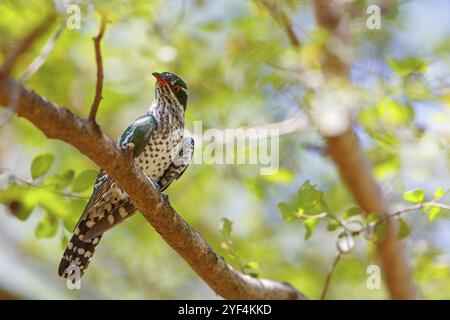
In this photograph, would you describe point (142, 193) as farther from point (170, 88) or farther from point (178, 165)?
point (170, 88)

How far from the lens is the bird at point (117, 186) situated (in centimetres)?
382

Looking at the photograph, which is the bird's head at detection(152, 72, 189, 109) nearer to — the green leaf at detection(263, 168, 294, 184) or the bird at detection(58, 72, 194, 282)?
the bird at detection(58, 72, 194, 282)

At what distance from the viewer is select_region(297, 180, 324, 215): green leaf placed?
12.9 feet

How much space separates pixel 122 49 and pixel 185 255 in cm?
287

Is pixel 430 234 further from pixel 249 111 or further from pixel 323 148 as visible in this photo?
pixel 249 111

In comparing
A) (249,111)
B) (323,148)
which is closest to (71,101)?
(249,111)

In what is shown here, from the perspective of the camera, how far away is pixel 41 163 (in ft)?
12.2

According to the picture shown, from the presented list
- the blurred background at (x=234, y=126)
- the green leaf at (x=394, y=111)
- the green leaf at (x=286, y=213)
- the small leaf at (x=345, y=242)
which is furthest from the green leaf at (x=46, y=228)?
the green leaf at (x=394, y=111)

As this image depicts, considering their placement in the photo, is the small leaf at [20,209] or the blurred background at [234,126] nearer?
the small leaf at [20,209]

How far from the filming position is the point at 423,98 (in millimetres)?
4910

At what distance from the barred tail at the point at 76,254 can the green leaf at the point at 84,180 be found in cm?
29

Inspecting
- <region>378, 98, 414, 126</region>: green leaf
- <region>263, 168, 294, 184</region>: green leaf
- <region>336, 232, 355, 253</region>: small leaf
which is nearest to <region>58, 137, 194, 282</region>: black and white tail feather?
<region>336, 232, 355, 253</region>: small leaf

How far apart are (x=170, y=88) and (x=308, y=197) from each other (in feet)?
4.07

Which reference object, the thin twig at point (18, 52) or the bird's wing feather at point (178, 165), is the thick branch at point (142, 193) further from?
the bird's wing feather at point (178, 165)
